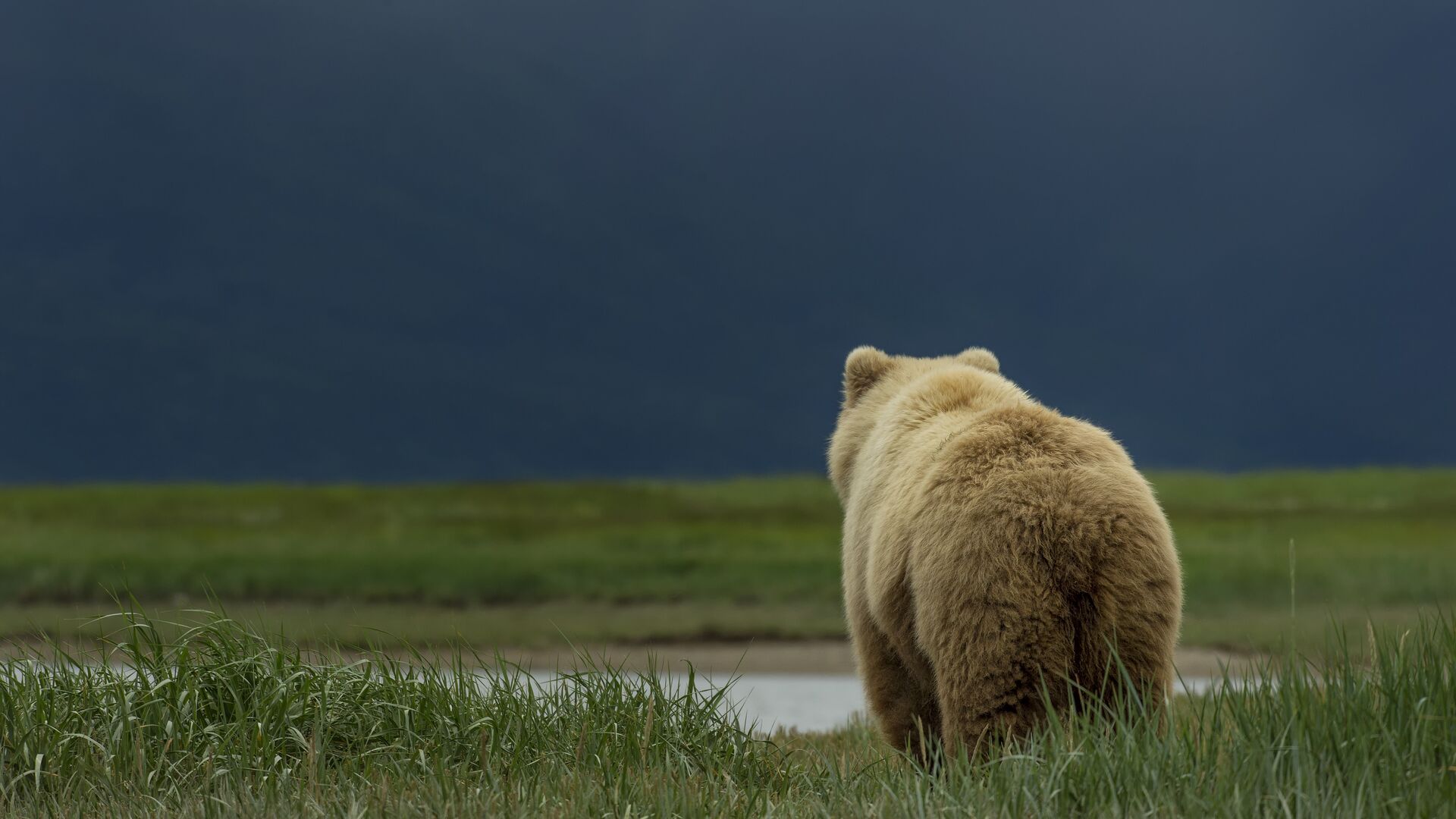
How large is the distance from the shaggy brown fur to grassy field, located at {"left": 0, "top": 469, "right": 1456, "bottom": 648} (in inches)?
308

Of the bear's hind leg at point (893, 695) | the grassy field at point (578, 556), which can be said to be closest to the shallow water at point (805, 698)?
the grassy field at point (578, 556)

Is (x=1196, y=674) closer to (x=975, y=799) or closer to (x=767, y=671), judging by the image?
(x=767, y=671)

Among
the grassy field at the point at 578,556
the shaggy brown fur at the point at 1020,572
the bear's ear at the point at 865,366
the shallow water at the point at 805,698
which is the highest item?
the bear's ear at the point at 865,366

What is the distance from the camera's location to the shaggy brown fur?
12.2 ft

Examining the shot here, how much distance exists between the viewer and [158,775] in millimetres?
4152

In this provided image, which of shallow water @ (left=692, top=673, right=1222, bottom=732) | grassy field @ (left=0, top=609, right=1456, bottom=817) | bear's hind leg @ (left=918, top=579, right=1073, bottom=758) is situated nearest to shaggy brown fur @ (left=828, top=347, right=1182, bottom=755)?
bear's hind leg @ (left=918, top=579, right=1073, bottom=758)

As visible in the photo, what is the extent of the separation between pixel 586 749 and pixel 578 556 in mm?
12830

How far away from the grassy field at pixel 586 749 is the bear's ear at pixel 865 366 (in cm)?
180

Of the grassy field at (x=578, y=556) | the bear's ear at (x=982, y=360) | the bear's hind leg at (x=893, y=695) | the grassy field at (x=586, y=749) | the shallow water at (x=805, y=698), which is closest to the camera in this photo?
the grassy field at (x=586, y=749)

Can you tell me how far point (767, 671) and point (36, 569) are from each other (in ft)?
34.9

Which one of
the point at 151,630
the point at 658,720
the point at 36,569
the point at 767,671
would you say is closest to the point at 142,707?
the point at 151,630

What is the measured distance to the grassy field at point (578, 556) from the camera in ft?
47.5

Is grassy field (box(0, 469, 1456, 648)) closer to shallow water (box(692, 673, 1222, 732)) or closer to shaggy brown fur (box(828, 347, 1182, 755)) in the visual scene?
shallow water (box(692, 673, 1222, 732))

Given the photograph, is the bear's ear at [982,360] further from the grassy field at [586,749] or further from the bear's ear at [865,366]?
the grassy field at [586,749]
